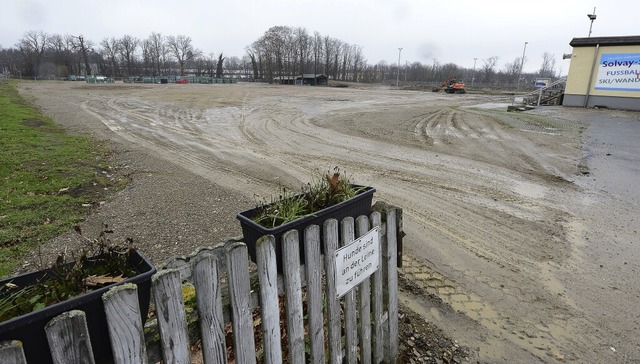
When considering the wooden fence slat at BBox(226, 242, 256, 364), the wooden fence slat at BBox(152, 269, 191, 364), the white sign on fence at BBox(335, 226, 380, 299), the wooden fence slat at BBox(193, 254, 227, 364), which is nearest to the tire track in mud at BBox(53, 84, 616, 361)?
the white sign on fence at BBox(335, 226, 380, 299)

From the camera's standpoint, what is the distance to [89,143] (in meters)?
10.1

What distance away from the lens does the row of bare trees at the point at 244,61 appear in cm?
7825

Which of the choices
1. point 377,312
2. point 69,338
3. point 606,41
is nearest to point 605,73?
point 606,41

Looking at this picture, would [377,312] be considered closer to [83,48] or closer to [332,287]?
[332,287]

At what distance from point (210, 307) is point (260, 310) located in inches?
13.6

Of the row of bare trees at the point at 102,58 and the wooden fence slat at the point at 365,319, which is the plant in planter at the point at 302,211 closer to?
the wooden fence slat at the point at 365,319

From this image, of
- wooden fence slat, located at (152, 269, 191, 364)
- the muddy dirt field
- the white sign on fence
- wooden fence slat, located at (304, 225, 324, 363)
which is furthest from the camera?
the muddy dirt field

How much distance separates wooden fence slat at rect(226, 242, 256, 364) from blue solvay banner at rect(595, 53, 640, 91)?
83.6ft

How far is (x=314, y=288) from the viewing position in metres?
2.05

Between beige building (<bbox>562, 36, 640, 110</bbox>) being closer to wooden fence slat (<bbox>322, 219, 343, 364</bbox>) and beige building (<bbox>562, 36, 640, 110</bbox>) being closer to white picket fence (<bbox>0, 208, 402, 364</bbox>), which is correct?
white picket fence (<bbox>0, 208, 402, 364</bbox>)

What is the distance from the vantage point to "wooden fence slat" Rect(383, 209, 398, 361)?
2564mm

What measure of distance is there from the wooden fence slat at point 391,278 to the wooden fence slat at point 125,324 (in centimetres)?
167

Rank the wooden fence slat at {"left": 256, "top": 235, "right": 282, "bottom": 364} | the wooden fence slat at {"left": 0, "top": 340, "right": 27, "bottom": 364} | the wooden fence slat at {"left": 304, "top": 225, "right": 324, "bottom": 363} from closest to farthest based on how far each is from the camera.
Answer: the wooden fence slat at {"left": 0, "top": 340, "right": 27, "bottom": 364} < the wooden fence slat at {"left": 256, "top": 235, "right": 282, "bottom": 364} < the wooden fence slat at {"left": 304, "top": 225, "right": 324, "bottom": 363}

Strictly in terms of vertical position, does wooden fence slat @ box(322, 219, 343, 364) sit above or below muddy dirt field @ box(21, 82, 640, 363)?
above
